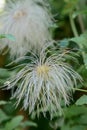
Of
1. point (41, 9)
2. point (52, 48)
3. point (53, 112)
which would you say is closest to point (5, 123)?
point (53, 112)

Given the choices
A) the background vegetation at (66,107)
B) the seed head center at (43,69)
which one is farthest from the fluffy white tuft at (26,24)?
the seed head center at (43,69)

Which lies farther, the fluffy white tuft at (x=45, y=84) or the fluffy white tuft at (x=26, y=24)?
the fluffy white tuft at (x=26, y=24)

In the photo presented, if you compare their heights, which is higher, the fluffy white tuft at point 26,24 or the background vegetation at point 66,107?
the fluffy white tuft at point 26,24

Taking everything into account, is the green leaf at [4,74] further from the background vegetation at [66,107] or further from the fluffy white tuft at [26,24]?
the fluffy white tuft at [26,24]

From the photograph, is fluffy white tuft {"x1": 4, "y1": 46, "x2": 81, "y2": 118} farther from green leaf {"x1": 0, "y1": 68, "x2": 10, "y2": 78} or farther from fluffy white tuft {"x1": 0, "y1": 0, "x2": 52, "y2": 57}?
fluffy white tuft {"x1": 0, "y1": 0, "x2": 52, "y2": 57}

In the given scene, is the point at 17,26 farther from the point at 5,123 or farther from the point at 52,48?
the point at 5,123

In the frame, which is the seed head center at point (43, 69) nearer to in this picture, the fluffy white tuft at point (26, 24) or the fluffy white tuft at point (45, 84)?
the fluffy white tuft at point (45, 84)

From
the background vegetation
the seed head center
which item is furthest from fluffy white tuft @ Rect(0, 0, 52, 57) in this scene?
→ the seed head center

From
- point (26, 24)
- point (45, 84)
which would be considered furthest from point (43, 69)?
point (26, 24)
